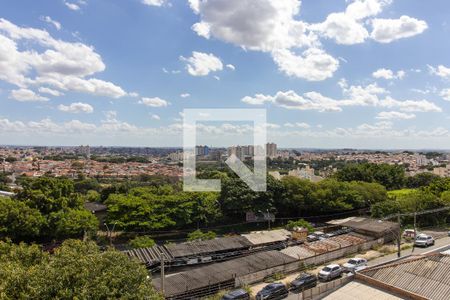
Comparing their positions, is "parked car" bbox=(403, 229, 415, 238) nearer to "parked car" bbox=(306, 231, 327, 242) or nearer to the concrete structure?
the concrete structure

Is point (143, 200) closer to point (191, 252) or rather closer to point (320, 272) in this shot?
point (191, 252)

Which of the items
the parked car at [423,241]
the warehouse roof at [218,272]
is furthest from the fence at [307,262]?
the parked car at [423,241]

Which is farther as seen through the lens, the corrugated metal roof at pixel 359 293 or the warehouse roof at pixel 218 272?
the warehouse roof at pixel 218 272

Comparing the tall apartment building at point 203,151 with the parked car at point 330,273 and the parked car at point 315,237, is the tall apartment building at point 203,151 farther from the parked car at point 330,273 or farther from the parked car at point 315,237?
the parked car at point 330,273

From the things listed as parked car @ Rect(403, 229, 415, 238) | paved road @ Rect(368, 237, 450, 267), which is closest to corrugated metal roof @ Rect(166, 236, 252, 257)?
paved road @ Rect(368, 237, 450, 267)

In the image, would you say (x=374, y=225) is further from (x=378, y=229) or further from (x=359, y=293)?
(x=359, y=293)
